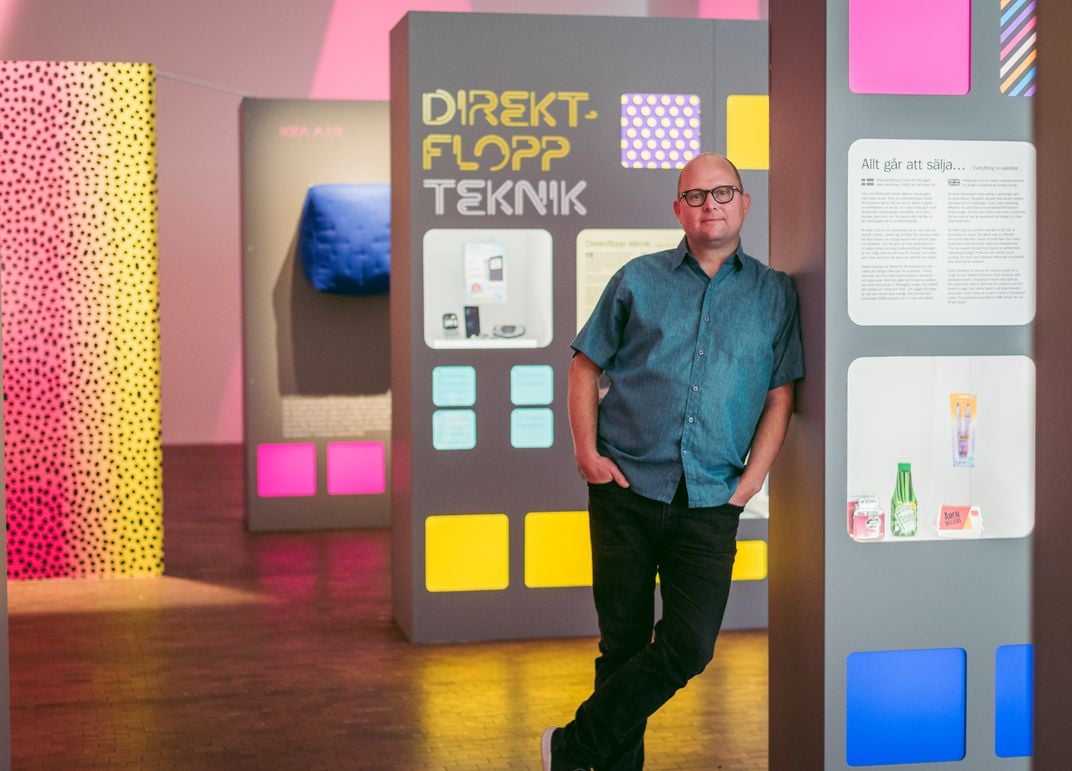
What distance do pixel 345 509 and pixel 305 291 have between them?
1328 mm

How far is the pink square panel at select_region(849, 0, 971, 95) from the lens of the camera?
3141 millimetres

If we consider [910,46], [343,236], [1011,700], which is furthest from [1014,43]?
[343,236]

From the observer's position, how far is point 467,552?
562 centimetres

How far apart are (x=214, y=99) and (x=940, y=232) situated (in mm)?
11227

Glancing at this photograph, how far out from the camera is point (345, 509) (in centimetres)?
863

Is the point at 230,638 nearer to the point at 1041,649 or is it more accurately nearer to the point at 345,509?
the point at 345,509

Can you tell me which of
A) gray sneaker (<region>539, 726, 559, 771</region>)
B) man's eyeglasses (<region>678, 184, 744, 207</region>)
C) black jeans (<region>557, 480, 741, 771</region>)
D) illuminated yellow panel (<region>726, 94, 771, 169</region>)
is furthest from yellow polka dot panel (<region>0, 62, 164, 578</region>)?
man's eyeglasses (<region>678, 184, 744, 207</region>)

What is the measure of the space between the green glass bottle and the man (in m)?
0.28

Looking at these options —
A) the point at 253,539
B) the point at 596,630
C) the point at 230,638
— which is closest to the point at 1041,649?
the point at 596,630

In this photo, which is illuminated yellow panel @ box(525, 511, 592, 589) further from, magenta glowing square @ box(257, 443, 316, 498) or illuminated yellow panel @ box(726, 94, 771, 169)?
magenta glowing square @ box(257, 443, 316, 498)

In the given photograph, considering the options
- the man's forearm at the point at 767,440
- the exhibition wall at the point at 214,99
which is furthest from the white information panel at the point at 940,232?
the exhibition wall at the point at 214,99

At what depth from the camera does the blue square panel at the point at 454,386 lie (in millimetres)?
5551

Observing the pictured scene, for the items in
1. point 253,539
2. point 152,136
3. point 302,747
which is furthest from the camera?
point 253,539

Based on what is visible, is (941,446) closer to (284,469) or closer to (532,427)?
(532,427)
